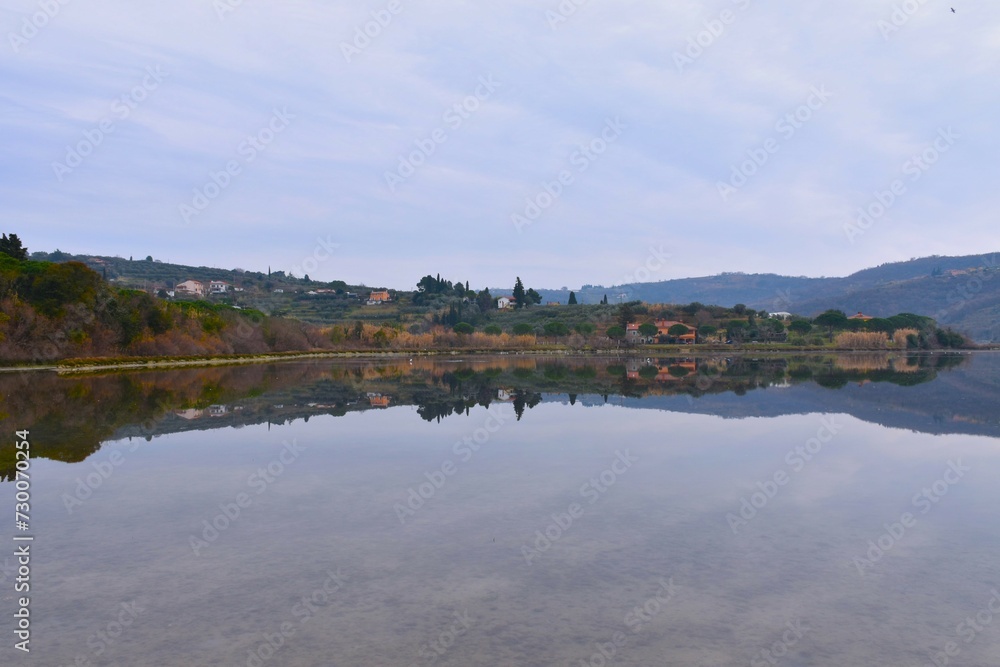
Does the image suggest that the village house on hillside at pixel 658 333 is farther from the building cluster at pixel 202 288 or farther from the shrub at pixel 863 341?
the building cluster at pixel 202 288

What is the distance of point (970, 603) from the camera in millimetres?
8570

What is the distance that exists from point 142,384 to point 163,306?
2957cm

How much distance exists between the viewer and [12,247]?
57906 millimetres

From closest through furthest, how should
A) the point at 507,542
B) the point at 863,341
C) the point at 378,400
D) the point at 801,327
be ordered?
1. the point at 507,542
2. the point at 378,400
3. the point at 863,341
4. the point at 801,327

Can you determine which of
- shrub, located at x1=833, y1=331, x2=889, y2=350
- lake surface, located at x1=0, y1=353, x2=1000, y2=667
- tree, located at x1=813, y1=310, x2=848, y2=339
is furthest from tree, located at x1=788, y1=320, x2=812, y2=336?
lake surface, located at x1=0, y1=353, x2=1000, y2=667

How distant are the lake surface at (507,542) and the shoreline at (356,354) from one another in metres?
28.0

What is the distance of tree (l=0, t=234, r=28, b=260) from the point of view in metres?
57.7

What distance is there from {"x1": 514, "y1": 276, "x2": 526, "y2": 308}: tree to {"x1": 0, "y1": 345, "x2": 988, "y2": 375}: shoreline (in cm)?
5225

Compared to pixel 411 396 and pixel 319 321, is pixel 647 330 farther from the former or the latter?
pixel 411 396

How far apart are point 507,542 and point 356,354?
76.1 metres

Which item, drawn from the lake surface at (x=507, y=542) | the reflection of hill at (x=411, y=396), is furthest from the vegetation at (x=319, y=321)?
the lake surface at (x=507, y=542)

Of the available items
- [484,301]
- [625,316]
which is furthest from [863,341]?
[484,301]

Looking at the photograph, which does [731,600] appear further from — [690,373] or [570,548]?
[690,373]

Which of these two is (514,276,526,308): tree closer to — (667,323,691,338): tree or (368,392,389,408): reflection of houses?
(667,323,691,338): tree
